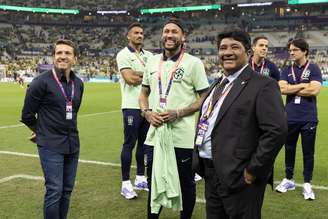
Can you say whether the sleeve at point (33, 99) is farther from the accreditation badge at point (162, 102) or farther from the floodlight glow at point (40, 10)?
the floodlight glow at point (40, 10)

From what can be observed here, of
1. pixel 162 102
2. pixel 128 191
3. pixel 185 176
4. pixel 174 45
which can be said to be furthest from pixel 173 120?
pixel 128 191

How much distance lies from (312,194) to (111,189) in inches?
111

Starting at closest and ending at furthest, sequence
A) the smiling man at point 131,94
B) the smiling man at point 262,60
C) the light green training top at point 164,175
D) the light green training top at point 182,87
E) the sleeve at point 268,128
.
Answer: the sleeve at point 268,128
the light green training top at point 164,175
the light green training top at point 182,87
the smiling man at point 131,94
the smiling man at point 262,60

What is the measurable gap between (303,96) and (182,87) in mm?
2244

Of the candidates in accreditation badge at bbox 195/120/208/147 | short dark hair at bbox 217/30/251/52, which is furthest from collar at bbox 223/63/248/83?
accreditation badge at bbox 195/120/208/147

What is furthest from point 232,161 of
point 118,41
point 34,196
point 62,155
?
point 118,41

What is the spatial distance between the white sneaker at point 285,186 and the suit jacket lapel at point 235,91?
11.2ft

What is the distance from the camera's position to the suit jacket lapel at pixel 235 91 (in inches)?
114

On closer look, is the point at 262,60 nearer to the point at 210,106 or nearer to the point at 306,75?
the point at 306,75

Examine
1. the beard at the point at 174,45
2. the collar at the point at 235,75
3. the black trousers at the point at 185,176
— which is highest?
the beard at the point at 174,45

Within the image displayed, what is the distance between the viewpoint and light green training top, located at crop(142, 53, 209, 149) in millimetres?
4301

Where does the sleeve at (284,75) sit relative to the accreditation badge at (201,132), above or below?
above

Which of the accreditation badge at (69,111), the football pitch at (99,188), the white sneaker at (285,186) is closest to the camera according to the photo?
the accreditation badge at (69,111)

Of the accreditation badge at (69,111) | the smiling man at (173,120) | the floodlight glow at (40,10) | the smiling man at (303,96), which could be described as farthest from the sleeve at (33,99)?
the floodlight glow at (40,10)
